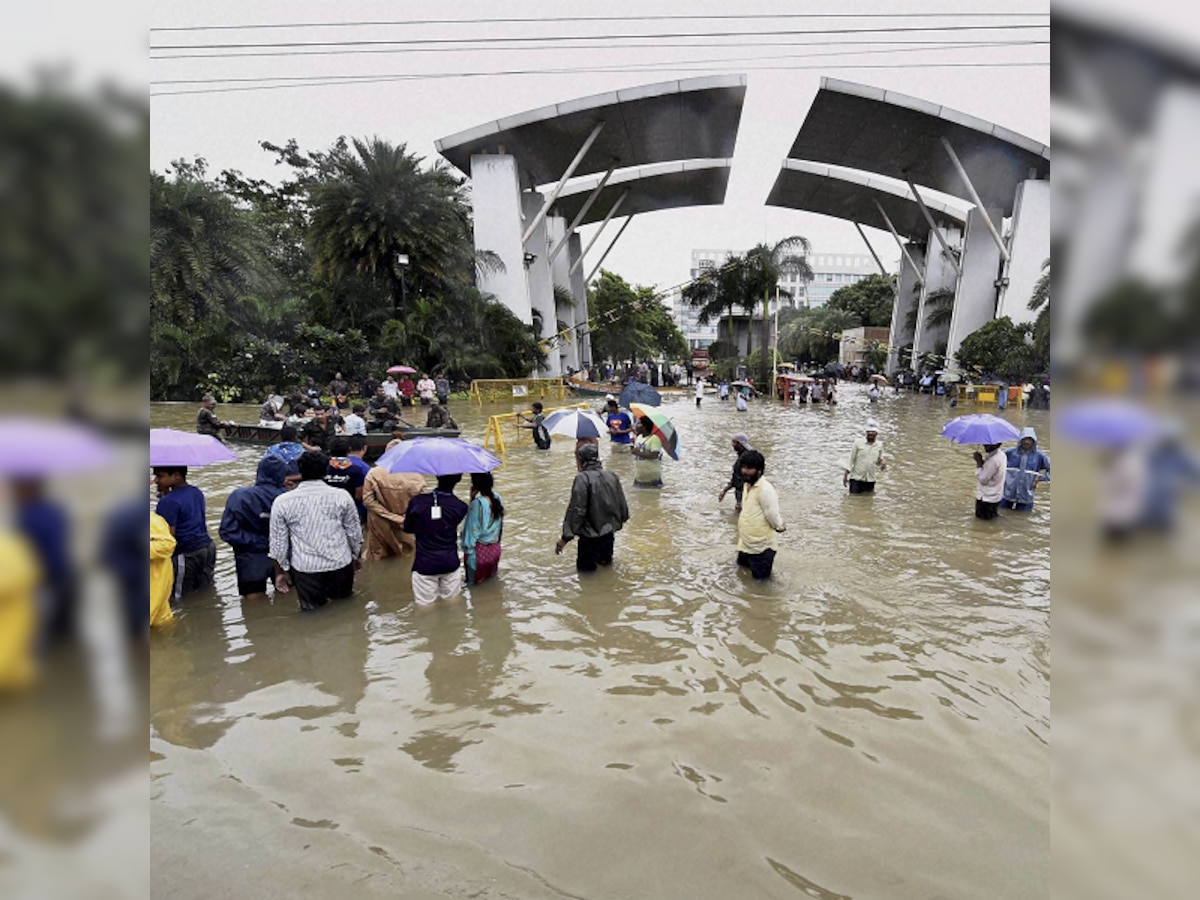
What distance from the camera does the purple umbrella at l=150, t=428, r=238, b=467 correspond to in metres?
5.45

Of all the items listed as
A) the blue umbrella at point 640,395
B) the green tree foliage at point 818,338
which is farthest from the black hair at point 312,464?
the green tree foliage at point 818,338

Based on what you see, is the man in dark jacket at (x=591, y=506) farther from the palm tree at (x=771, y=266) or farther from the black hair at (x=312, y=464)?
the palm tree at (x=771, y=266)

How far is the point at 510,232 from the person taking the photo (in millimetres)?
29828

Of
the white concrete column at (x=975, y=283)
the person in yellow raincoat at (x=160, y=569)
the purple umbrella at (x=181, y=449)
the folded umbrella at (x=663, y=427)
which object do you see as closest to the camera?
the person in yellow raincoat at (x=160, y=569)

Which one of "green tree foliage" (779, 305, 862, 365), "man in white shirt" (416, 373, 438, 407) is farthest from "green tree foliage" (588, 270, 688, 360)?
"man in white shirt" (416, 373, 438, 407)

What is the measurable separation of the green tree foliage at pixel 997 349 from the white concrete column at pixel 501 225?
17.8 meters

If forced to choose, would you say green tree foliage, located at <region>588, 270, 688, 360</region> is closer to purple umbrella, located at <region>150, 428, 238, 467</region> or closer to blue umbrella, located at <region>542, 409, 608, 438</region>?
blue umbrella, located at <region>542, 409, 608, 438</region>

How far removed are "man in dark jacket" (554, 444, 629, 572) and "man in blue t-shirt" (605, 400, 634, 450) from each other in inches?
285
